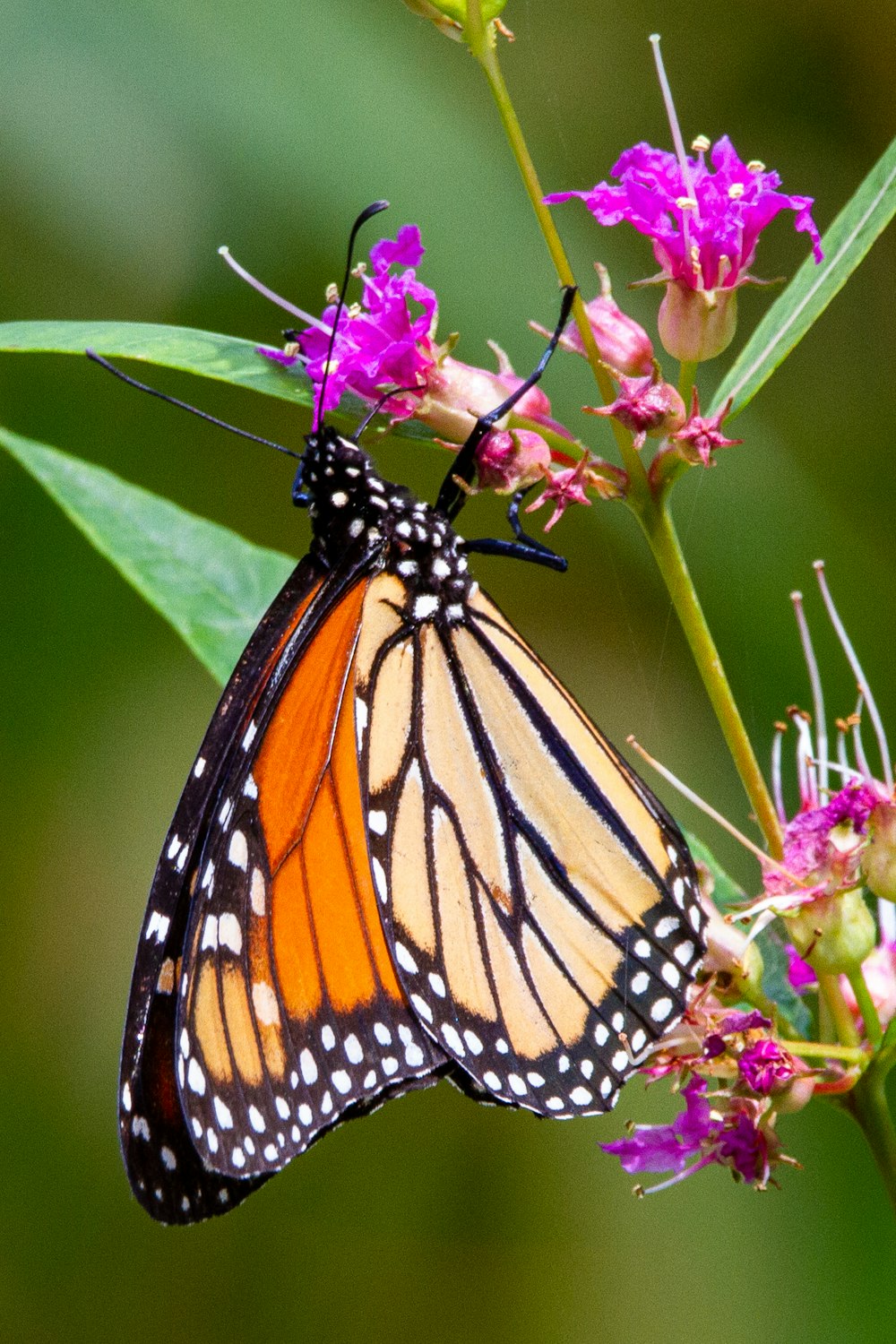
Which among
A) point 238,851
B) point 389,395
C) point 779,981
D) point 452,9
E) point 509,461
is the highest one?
point 452,9

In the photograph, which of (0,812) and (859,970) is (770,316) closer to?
(859,970)

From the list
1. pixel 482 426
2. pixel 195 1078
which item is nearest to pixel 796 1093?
pixel 195 1078

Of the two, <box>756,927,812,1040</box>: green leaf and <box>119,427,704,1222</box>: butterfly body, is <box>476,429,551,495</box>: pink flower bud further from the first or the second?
<box>756,927,812,1040</box>: green leaf

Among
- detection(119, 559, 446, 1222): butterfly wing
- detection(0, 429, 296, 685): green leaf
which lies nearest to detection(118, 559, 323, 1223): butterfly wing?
detection(119, 559, 446, 1222): butterfly wing

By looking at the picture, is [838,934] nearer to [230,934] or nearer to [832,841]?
[832,841]

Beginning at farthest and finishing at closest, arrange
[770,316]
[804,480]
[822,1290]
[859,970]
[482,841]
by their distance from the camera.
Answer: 1. [804,480]
2. [822,1290]
3. [482,841]
4. [770,316]
5. [859,970]

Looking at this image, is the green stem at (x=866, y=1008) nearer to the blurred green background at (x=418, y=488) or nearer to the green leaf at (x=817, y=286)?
the green leaf at (x=817, y=286)

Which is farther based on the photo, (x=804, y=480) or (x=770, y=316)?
(x=804, y=480)

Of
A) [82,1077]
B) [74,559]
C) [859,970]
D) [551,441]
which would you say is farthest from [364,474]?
[82,1077]
